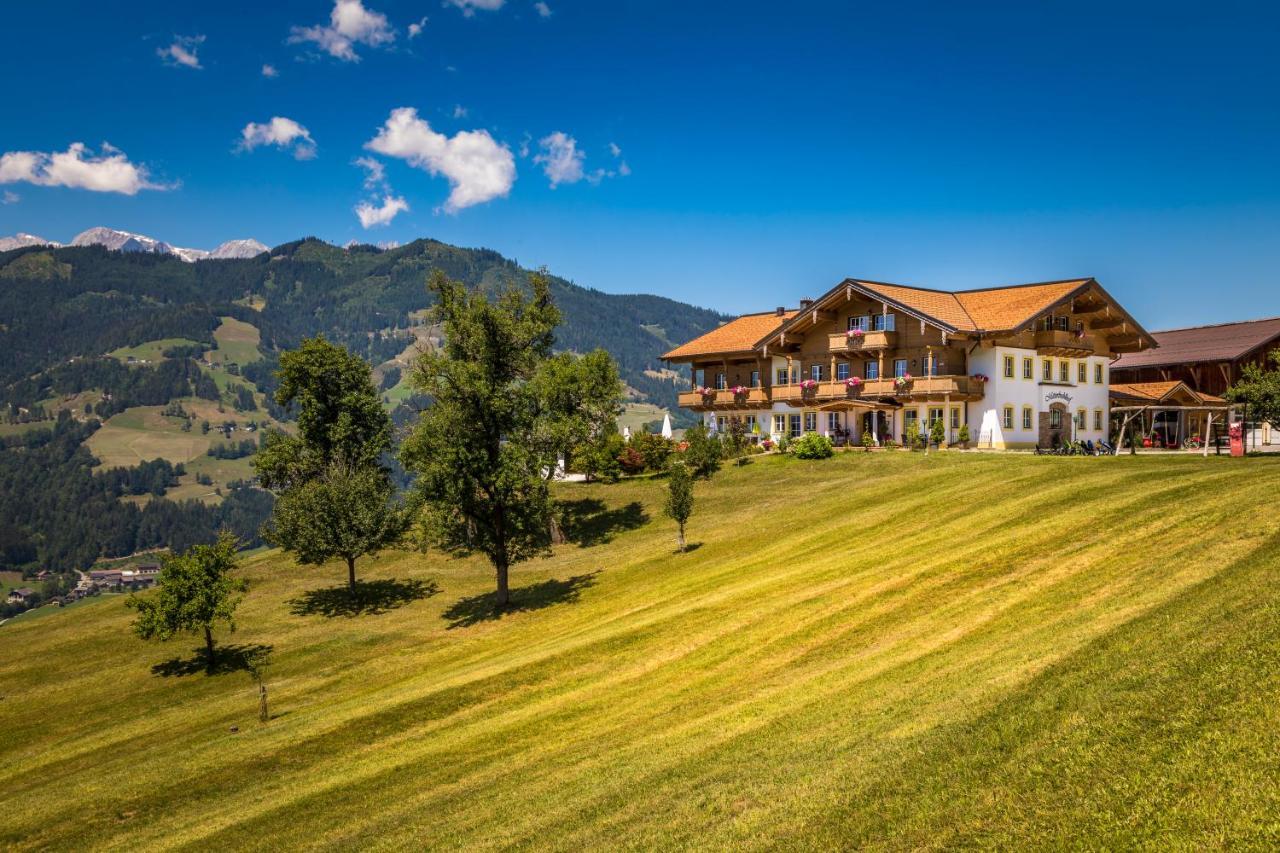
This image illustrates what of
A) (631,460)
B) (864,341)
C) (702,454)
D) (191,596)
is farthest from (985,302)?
(191,596)

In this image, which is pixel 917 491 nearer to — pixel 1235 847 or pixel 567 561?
pixel 567 561

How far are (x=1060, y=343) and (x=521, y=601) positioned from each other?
140 ft

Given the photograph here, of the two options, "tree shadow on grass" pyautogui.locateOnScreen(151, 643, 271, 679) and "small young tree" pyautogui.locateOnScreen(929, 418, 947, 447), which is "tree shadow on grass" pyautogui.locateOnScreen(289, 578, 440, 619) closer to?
"tree shadow on grass" pyautogui.locateOnScreen(151, 643, 271, 679)

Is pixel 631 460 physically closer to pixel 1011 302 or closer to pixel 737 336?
pixel 737 336

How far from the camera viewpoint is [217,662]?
34.9 metres

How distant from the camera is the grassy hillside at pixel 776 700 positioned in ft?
36.4

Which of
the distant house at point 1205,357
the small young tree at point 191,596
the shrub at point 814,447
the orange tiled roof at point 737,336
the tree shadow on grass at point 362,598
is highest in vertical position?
the orange tiled roof at point 737,336

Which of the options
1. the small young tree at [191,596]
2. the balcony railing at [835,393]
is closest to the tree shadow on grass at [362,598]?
the small young tree at [191,596]

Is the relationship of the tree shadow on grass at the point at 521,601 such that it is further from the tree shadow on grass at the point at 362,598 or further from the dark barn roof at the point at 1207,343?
the dark barn roof at the point at 1207,343

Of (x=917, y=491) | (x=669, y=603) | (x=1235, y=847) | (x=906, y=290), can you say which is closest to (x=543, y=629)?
(x=669, y=603)

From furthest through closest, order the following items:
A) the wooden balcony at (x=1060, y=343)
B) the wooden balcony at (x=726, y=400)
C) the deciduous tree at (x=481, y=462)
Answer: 1. the wooden balcony at (x=726, y=400)
2. the wooden balcony at (x=1060, y=343)
3. the deciduous tree at (x=481, y=462)

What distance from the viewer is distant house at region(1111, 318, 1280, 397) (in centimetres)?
6519

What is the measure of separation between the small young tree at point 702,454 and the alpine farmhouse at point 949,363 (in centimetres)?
1054

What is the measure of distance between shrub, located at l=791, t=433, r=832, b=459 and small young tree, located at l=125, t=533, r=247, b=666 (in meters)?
34.8
